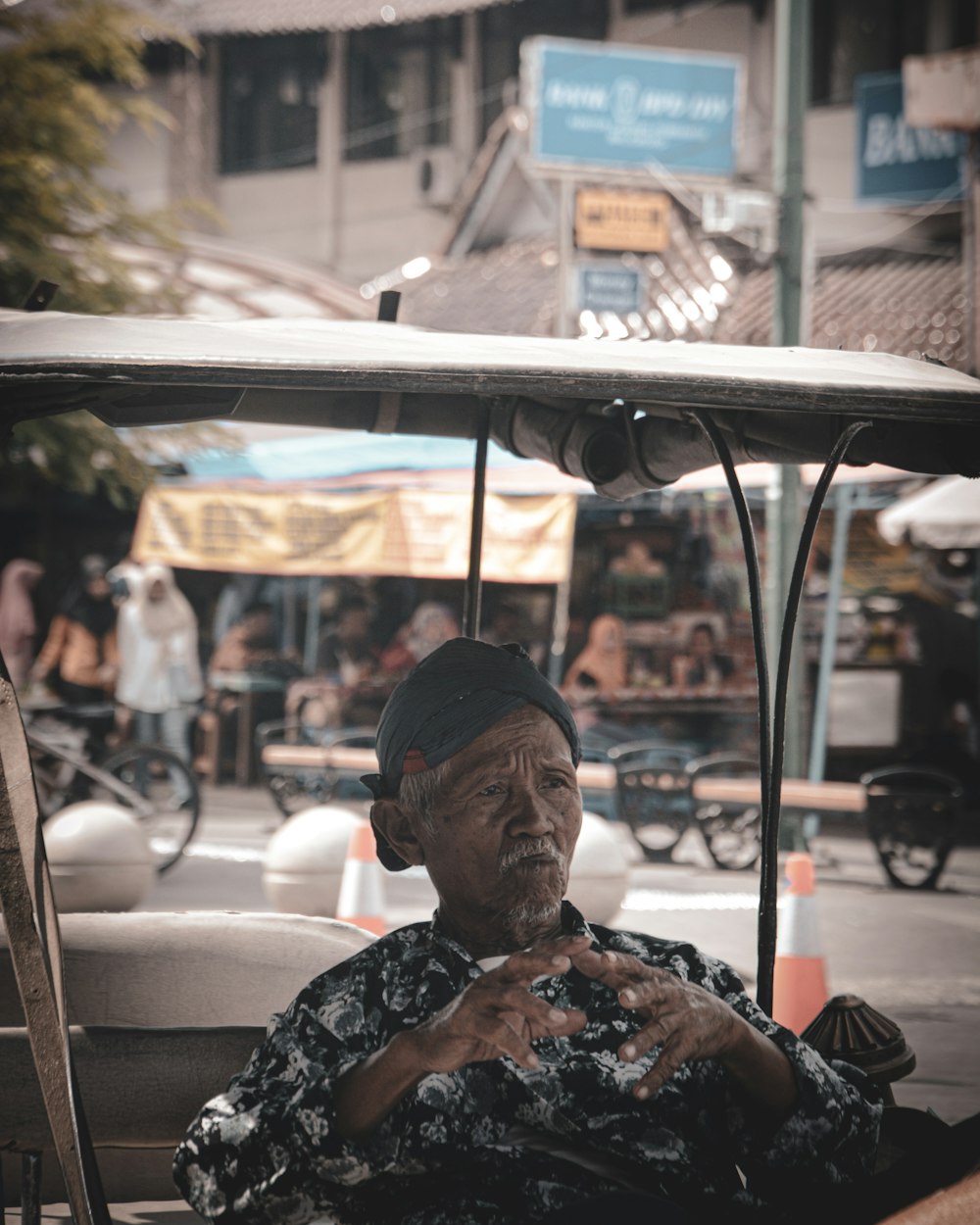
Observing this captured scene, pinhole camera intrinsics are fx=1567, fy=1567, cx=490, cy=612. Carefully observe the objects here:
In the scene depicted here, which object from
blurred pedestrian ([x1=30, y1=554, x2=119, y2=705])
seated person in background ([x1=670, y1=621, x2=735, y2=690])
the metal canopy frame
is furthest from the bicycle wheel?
the metal canopy frame

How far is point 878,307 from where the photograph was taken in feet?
54.8

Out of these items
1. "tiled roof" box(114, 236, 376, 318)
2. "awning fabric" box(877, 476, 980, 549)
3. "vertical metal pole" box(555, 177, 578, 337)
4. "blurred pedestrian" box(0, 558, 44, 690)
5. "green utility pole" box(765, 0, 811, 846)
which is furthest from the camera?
"tiled roof" box(114, 236, 376, 318)

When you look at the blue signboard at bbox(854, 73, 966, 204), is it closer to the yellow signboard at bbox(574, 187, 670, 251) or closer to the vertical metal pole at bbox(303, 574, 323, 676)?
the yellow signboard at bbox(574, 187, 670, 251)

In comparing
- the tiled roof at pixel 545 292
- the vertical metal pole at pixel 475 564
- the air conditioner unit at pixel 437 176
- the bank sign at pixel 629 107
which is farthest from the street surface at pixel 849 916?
the air conditioner unit at pixel 437 176

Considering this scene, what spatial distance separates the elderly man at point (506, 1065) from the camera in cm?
217

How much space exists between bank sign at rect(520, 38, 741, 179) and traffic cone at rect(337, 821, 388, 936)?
8682 millimetres

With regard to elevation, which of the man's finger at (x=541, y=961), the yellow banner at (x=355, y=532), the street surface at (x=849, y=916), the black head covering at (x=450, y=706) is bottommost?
the street surface at (x=849, y=916)

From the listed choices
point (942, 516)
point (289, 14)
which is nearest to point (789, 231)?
point (942, 516)

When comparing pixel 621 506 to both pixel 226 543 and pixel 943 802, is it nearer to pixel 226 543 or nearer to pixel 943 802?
pixel 226 543

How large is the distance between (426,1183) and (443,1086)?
0.47 ft

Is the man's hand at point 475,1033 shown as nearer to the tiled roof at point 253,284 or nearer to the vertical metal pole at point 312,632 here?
the vertical metal pole at point 312,632

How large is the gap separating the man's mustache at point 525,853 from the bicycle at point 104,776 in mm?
7288

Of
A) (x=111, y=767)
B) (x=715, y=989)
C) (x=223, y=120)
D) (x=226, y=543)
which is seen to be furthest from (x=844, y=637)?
(x=223, y=120)

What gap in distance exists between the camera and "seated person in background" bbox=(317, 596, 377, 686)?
51.0 ft
